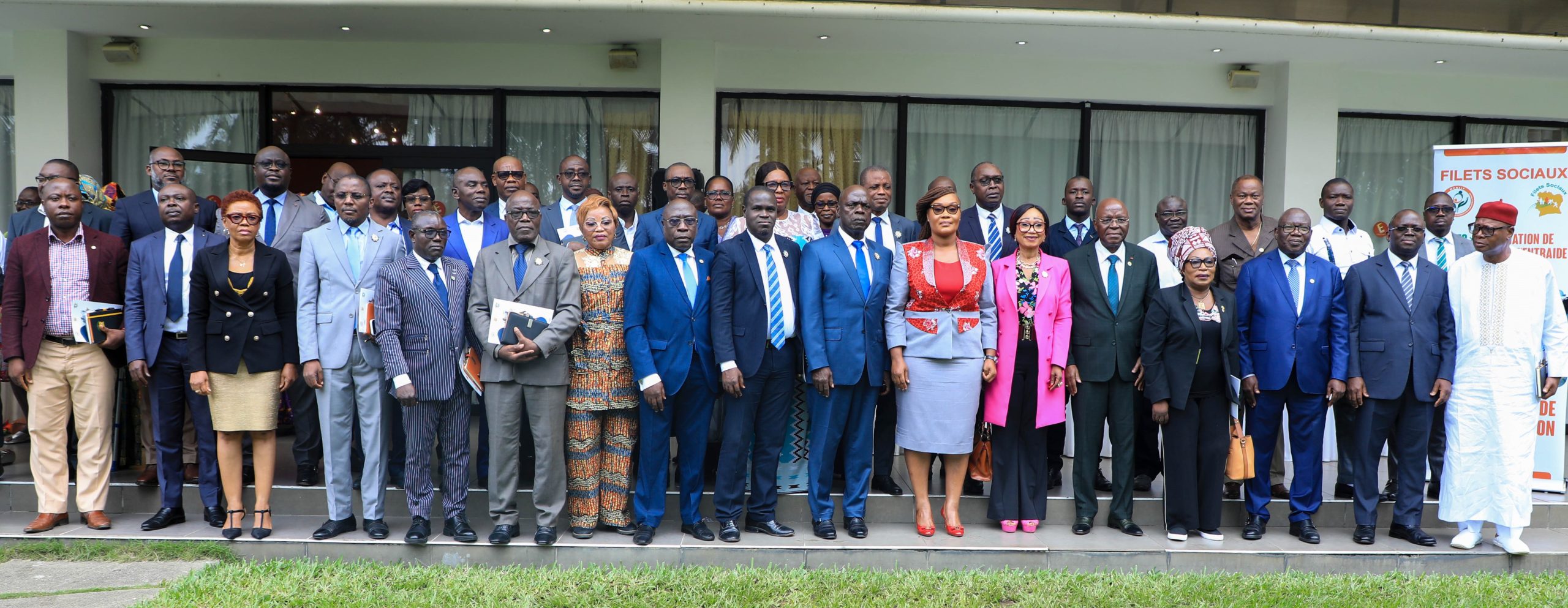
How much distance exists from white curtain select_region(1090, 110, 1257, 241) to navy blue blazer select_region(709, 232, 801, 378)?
5576mm

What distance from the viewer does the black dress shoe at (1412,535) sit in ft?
19.6

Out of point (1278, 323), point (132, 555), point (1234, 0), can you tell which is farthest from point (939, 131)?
point (132, 555)

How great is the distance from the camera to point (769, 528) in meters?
5.84

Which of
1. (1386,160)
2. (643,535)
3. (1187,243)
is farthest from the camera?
(1386,160)

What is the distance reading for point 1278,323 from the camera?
595 centimetres

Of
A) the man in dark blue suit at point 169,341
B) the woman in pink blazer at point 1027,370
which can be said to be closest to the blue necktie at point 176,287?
the man in dark blue suit at point 169,341

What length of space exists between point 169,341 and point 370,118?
4.24 metres

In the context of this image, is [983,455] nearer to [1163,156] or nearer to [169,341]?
[169,341]

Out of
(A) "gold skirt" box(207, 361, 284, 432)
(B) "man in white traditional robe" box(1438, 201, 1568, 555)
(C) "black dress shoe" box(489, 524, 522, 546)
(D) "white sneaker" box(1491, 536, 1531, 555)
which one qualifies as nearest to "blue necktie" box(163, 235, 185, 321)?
(A) "gold skirt" box(207, 361, 284, 432)

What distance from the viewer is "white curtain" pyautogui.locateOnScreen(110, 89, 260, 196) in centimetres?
956

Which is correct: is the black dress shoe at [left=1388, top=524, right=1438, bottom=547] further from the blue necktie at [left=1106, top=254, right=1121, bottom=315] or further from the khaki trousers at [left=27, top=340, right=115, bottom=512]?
the khaki trousers at [left=27, top=340, right=115, bottom=512]

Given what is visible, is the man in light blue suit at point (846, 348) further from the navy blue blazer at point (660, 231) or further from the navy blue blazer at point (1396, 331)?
the navy blue blazer at point (1396, 331)

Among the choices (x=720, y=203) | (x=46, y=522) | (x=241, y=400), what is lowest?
(x=46, y=522)

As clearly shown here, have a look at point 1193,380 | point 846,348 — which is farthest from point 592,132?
point 1193,380
